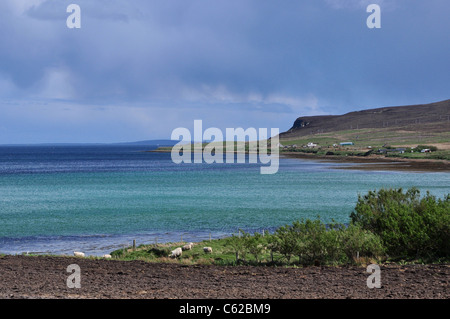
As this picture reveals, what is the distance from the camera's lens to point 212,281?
16891 mm

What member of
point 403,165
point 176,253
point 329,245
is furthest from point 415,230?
point 403,165

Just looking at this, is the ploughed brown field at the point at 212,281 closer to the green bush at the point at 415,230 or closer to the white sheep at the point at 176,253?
the green bush at the point at 415,230

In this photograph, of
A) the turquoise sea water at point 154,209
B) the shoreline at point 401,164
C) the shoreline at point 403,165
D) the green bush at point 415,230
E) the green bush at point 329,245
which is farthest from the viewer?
the shoreline at point 401,164

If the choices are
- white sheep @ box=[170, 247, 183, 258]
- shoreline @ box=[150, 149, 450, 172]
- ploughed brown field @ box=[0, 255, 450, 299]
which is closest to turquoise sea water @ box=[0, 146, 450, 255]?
white sheep @ box=[170, 247, 183, 258]

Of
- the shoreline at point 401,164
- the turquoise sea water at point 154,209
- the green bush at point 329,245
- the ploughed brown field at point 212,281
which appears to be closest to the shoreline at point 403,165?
the shoreline at point 401,164

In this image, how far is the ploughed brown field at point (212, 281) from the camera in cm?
1427

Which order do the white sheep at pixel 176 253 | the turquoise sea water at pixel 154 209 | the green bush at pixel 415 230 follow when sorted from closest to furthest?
1. the green bush at pixel 415 230
2. the white sheep at pixel 176 253
3. the turquoise sea water at pixel 154 209

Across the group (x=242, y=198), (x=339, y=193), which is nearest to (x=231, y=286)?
(x=242, y=198)

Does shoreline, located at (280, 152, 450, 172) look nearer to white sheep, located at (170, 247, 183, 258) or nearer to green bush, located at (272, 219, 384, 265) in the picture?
white sheep, located at (170, 247, 183, 258)

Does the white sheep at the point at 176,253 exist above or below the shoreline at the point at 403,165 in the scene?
below

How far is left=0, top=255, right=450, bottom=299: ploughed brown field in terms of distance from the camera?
14266mm

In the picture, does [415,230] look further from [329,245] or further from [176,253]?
[176,253]

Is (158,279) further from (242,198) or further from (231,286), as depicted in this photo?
(242,198)
